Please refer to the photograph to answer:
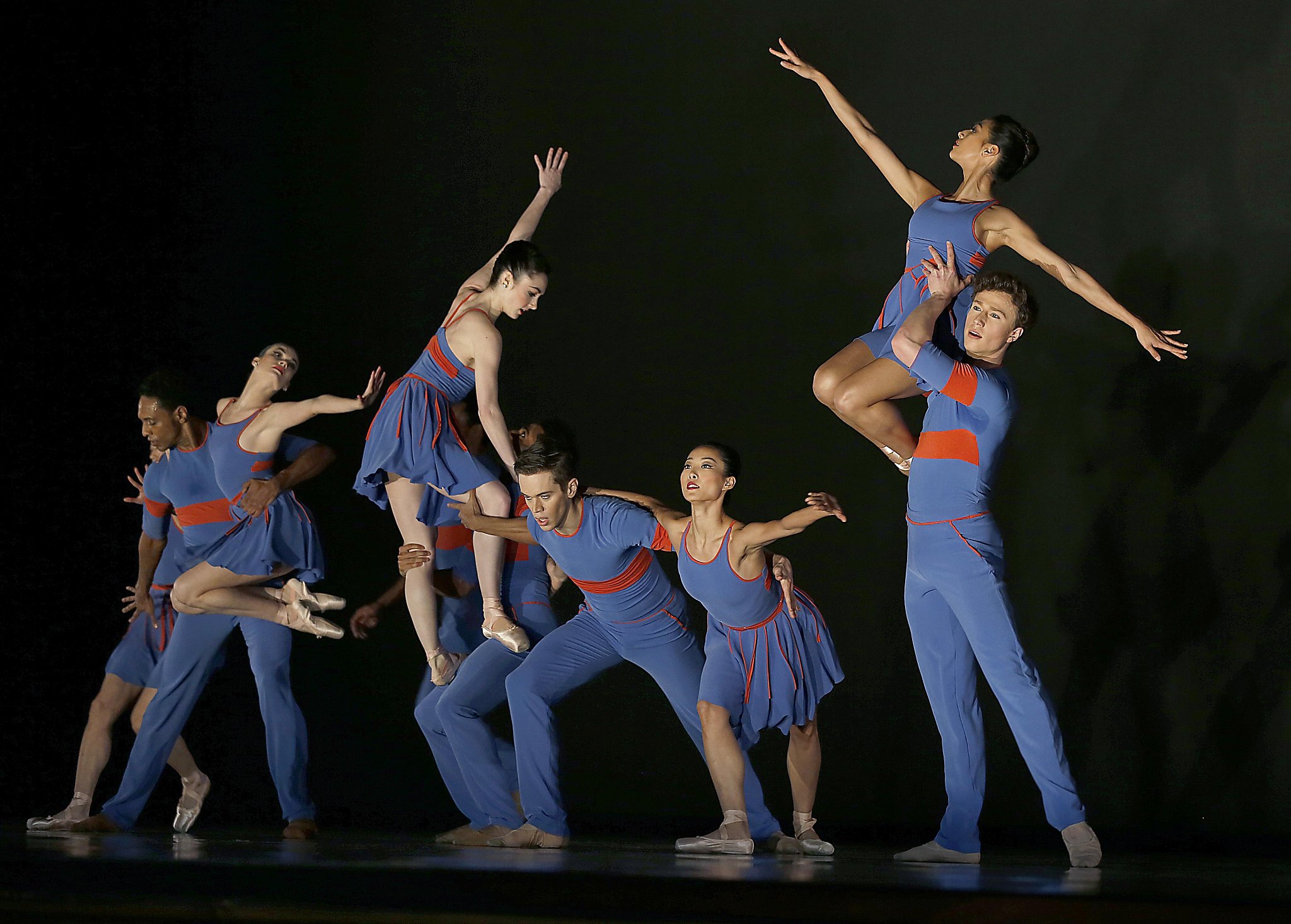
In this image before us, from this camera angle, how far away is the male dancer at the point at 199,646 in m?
4.45

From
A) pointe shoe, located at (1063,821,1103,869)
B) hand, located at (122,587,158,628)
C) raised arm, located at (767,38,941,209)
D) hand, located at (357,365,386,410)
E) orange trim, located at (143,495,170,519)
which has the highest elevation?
raised arm, located at (767,38,941,209)

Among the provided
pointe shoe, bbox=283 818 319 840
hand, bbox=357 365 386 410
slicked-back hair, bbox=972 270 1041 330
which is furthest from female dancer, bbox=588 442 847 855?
pointe shoe, bbox=283 818 319 840

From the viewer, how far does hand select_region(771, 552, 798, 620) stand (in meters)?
3.68

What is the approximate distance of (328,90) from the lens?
6168 mm

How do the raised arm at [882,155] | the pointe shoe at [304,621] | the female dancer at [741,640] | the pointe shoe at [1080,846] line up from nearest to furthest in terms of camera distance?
the pointe shoe at [1080,846]
the female dancer at [741,640]
the raised arm at [882,155]
the pointe shoe at [304,621]

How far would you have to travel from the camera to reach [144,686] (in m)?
4.80

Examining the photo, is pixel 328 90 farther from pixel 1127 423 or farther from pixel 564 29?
pixel 1127 423

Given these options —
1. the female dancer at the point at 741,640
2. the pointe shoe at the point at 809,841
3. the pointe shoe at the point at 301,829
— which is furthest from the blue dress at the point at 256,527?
the pointe shoe at the point at 809,841

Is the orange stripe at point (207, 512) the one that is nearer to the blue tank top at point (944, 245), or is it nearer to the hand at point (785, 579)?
the hand at point (785, 579)

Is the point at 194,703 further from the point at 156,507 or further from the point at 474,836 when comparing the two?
the point at 474,836

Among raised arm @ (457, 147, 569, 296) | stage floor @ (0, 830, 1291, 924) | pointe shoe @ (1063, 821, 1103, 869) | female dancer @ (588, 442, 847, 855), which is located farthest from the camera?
raised arm @ (457, 147, 569, 296)

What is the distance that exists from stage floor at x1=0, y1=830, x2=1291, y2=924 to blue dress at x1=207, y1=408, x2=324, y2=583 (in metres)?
1.57

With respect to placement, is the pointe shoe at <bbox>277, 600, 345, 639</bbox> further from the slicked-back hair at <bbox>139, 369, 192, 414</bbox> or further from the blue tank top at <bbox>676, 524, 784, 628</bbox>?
the blue tank top at <bbox>676, 524, 784, 628</bbox>

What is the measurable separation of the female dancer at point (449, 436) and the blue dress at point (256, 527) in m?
0.30
